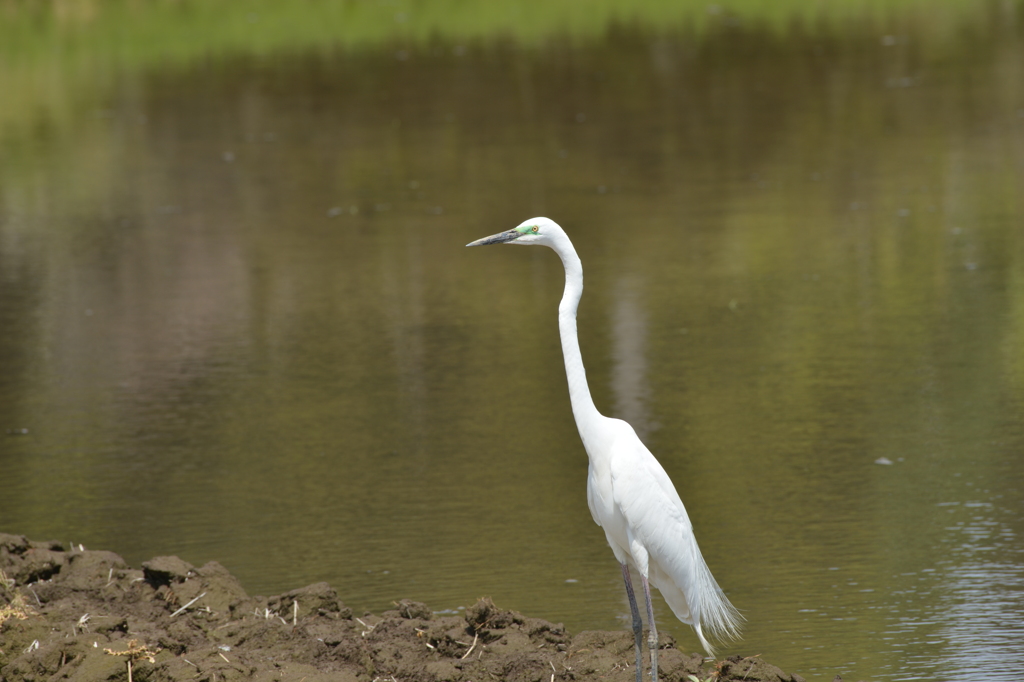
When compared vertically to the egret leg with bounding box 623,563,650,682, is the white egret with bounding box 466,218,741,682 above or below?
above

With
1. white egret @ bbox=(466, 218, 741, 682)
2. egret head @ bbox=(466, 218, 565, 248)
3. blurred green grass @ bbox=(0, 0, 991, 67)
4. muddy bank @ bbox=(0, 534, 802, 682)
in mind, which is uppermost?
blurred green grass @ bbox=(0, 0, 991, 67)

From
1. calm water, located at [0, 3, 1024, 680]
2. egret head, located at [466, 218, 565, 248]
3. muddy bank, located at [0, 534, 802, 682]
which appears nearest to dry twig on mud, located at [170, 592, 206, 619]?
muddy bank, located at [0, 534, 802, 682]

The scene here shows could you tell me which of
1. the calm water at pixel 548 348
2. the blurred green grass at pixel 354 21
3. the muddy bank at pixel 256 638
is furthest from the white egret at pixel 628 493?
the blurred green grass at pixel 354 21

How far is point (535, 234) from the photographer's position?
448 centimetres

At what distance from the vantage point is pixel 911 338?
308 inches

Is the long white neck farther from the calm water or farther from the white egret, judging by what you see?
the calm water

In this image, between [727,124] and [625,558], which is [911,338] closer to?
[625,558]

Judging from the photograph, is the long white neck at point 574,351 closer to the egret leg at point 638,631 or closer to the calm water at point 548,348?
the egret leg at point 638,631

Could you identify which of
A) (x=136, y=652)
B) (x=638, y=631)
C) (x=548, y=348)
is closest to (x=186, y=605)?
(x=136, y=652)

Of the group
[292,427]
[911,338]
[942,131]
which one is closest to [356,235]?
[292,427]

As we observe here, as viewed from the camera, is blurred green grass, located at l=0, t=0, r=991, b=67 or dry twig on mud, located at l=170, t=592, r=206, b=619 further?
blurred green grass, located at l=0, t=0, r=991, b=67

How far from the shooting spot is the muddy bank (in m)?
4.45

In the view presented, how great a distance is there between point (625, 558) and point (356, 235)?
22.4 feet

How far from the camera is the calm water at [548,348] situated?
18.0 feet
